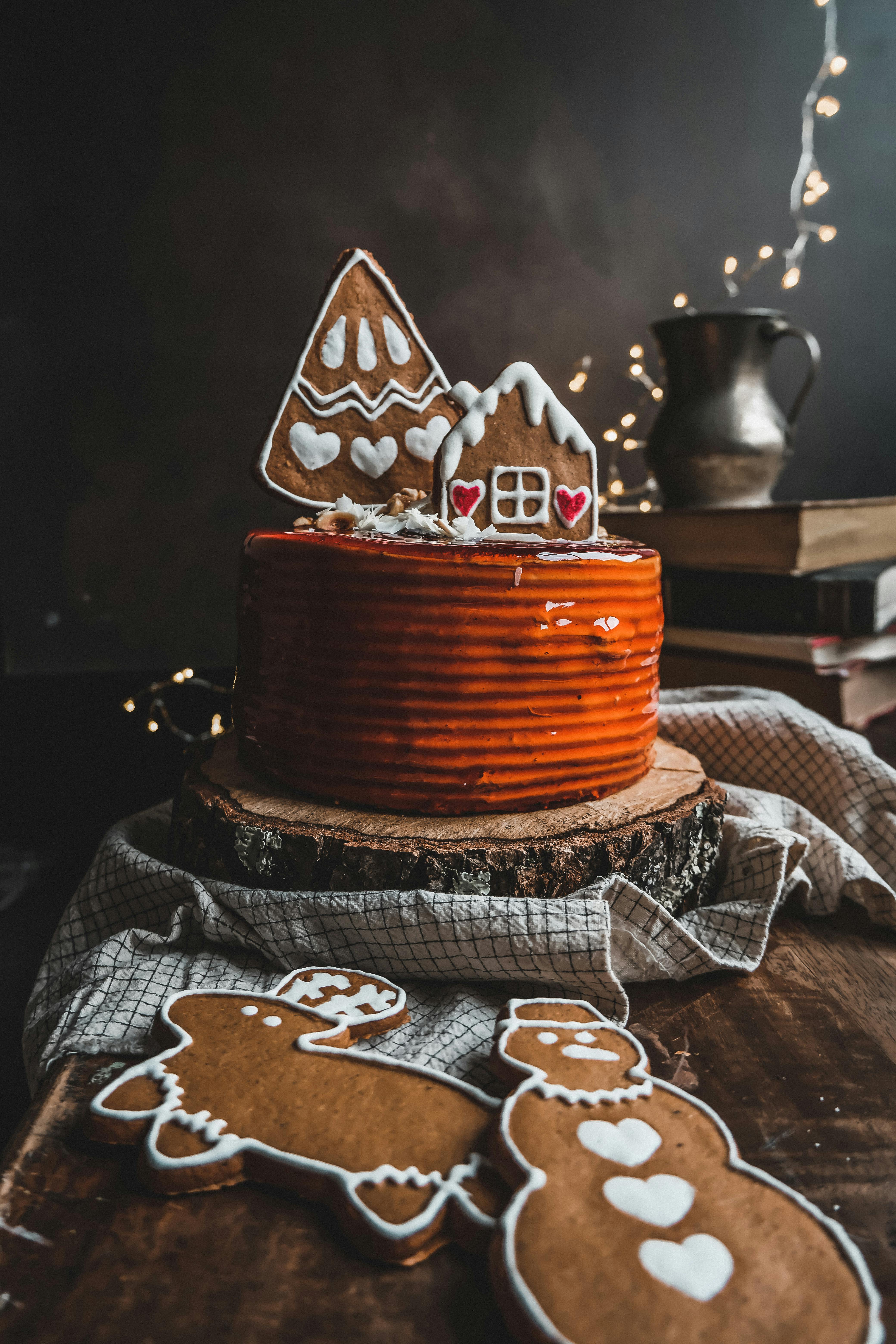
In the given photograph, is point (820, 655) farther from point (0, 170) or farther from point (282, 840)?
point (0, 170)

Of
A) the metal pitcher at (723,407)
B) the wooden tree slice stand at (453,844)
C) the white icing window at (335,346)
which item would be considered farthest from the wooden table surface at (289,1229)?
the metal pitcher at (723,407)

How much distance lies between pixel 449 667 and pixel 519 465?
25 cm

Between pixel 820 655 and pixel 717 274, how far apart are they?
1270mm

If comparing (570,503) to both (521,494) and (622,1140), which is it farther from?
(622,1140)

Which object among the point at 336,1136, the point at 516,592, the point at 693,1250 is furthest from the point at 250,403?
the point at 693,1250

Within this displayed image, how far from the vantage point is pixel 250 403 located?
2.05 metres

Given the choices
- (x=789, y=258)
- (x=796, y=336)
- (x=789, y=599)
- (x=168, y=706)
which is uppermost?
(x=789, y=258)

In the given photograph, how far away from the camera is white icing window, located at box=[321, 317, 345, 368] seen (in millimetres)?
1097

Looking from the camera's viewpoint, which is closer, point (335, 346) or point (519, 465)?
point (519, 465)

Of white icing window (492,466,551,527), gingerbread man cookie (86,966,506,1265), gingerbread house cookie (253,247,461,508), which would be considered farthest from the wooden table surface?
gingerbread house cookie (253,247,461,508)

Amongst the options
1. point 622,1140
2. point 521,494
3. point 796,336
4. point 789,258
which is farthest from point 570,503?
point 789,258

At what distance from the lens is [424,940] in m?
0.77

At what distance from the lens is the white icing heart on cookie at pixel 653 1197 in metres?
0.49

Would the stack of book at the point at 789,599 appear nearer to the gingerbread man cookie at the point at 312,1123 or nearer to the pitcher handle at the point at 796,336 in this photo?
the pitcher handle at the point at 796,336
